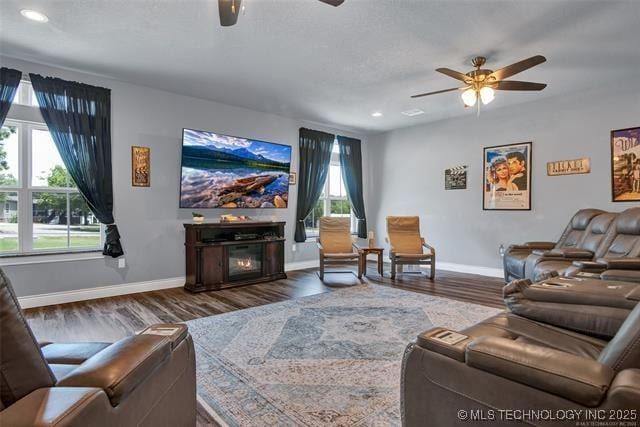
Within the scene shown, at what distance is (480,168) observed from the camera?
5766mm

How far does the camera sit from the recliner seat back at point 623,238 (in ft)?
11.2

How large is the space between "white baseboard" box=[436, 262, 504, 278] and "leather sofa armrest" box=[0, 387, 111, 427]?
228 inches

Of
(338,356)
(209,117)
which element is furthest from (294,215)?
(338,356)

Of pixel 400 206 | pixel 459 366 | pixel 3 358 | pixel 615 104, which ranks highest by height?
pixel 615 104

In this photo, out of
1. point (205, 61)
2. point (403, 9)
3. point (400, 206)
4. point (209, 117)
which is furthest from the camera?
point (400, 206)

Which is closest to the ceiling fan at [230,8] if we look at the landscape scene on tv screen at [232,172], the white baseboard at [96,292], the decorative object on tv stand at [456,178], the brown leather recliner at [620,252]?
the brown leather recliner at [620,252]

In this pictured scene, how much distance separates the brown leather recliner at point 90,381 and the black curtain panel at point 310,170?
4.81 meters

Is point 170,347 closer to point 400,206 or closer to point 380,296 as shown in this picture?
point 380,296

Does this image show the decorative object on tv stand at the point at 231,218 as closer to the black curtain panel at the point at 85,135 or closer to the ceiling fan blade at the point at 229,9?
the black curtain panel at the point at 85,135

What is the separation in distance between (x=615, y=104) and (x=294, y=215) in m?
5.01

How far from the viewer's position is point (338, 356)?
2.53m

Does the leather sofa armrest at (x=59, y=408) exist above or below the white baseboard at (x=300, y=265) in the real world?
above

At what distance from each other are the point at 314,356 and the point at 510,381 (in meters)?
1.69

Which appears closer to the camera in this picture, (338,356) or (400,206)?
(338,356)
